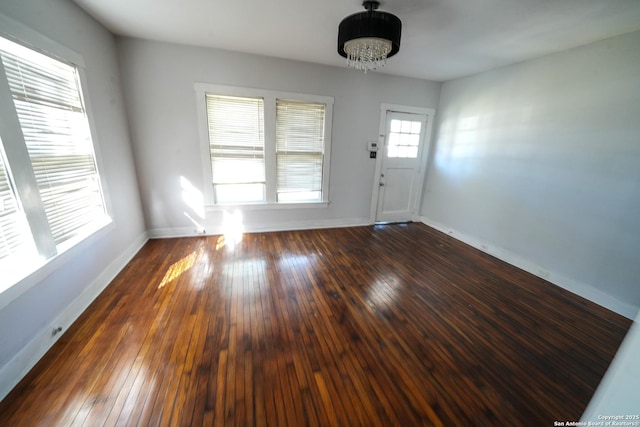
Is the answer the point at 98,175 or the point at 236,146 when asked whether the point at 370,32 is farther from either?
the point at 98,175

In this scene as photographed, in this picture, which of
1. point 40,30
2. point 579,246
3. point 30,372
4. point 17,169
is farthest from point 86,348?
point 579,246

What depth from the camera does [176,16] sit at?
234 centimetres

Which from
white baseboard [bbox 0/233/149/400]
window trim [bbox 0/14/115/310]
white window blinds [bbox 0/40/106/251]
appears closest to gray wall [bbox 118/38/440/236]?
window trim [bbox 0/14/115/310]

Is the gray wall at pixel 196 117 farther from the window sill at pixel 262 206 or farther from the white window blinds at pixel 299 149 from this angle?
the white window blinds at pixel 299 149

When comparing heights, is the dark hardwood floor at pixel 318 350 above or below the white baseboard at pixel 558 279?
below

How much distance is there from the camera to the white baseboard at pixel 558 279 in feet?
7.55

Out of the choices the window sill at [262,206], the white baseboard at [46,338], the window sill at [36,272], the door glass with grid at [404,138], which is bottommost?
the white baseboard at [46,338]

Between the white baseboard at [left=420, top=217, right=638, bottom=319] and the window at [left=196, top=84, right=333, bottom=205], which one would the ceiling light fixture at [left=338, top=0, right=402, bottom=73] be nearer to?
the window at [left=196, top=84, right=333, bottom=205]

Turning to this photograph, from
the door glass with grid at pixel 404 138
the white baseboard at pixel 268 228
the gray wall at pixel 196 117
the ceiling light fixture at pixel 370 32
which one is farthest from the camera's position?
the door glass with grid at pixel 404 138

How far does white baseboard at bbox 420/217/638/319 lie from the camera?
230 centimetres

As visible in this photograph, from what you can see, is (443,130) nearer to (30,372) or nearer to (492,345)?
(492,345)

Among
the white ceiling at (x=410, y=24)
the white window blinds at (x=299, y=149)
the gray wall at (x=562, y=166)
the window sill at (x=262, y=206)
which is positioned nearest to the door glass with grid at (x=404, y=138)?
the gray wall at (x=562, y=166)

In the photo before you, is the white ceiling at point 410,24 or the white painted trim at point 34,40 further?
the white ceiling at point 410,24

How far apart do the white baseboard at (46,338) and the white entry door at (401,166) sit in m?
4.05
